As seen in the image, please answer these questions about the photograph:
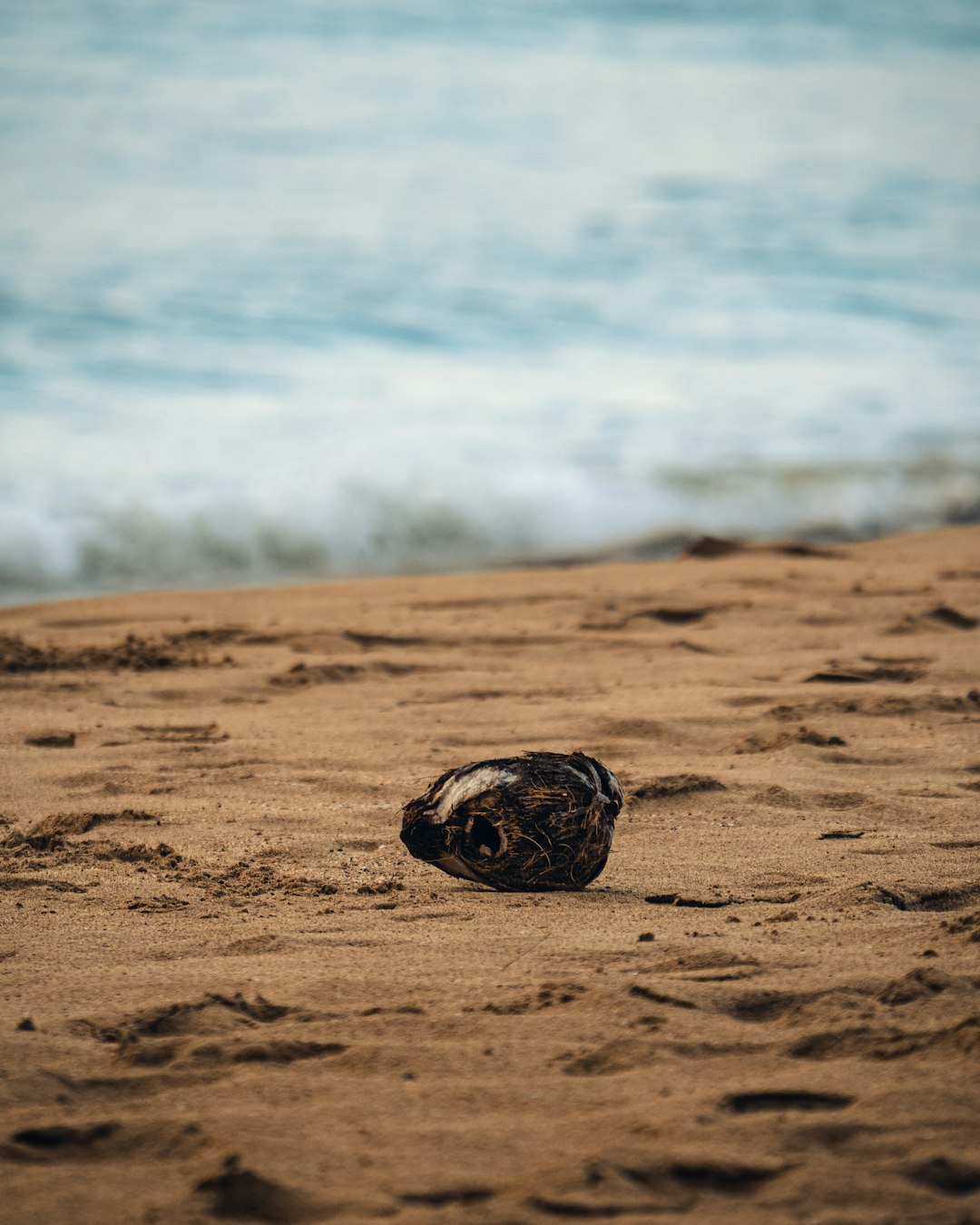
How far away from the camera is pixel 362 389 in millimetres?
11031

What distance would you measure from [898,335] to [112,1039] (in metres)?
12.3

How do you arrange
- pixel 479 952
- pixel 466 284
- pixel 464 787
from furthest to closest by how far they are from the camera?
pixel 466 284
pixel 464 787
pixel 479 952

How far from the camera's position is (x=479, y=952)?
2.45m

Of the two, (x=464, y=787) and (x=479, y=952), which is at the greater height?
(x=464, y=787)

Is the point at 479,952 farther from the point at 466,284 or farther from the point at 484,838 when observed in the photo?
the point at 466,284

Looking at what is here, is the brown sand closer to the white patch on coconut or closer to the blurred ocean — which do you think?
the white patch on coconut

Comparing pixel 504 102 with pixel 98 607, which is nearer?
pixel 98 607

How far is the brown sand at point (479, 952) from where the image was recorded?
5.72 ft

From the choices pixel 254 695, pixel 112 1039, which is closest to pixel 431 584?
pixel 254 695

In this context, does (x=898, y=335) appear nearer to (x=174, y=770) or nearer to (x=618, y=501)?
(x=618, y=501)

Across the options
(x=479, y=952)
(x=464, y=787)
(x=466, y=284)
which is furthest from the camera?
(x=466, y=284)

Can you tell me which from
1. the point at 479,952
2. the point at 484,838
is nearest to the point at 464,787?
the point at 484,838

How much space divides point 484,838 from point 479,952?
0.37 metres

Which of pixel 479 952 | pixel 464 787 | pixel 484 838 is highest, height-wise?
pixel 464 787
